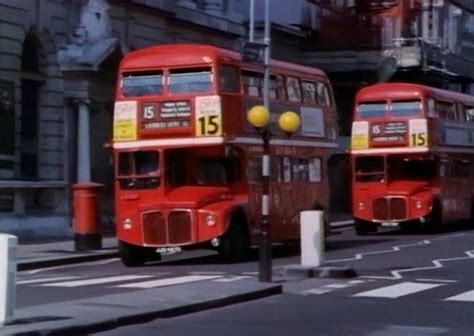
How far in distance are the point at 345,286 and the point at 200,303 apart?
14.7ft

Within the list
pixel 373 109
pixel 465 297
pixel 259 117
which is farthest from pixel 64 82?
pixel 465 297

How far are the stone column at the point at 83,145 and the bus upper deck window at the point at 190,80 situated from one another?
8.72 meters

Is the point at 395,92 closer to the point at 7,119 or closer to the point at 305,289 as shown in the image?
the point at 7,119

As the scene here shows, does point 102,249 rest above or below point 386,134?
below

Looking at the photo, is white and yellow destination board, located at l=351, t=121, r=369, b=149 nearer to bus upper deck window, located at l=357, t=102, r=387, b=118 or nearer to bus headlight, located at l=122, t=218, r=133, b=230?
bus upper deck window, located at l=357, t=102, r=387, b=118

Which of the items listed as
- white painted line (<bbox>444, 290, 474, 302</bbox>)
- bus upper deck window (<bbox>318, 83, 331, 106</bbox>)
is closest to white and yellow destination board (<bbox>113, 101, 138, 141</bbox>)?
bus upper deck window (<bbox>318, 83, 331, 106</bbox>)

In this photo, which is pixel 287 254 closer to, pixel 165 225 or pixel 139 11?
pixel 165 225

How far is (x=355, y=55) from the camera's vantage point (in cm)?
5231

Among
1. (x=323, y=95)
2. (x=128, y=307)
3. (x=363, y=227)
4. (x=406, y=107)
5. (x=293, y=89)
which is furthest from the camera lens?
(x=363, y=227)

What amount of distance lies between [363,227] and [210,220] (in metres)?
14.5

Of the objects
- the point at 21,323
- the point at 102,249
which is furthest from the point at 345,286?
the point at 102,249

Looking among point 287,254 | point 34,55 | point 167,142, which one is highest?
point 34,55

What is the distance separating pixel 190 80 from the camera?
27.9 meters

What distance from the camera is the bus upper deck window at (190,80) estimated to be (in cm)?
2780
